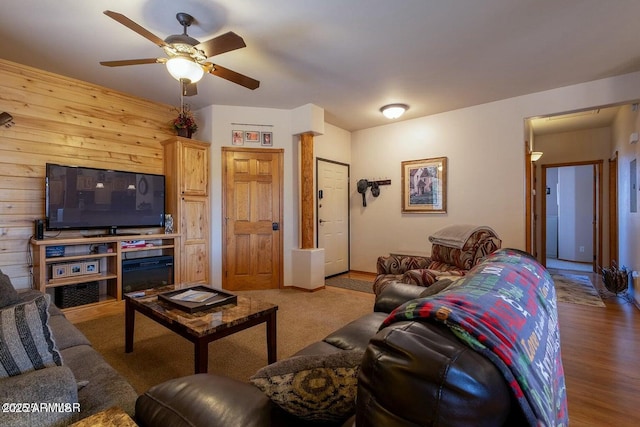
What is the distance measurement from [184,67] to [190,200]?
205 centimetres

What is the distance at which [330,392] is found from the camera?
31.2 inches

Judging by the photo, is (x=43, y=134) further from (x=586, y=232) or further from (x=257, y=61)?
(x=586, y=232)

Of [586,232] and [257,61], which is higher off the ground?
[257,61]

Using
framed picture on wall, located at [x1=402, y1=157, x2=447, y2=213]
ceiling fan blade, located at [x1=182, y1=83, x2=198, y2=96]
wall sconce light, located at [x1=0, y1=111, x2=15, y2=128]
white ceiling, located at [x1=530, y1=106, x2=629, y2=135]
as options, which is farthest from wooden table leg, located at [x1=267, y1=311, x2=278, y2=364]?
white ceiling, located at [x1=530, y1=106, x2=629, y2=135]

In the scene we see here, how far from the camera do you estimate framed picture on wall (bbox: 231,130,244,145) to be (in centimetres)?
429

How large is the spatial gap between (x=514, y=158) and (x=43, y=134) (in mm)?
5497

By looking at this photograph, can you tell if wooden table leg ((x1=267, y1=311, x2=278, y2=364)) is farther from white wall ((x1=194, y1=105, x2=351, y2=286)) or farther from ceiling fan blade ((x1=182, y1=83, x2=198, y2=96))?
white wall ((x1=194, y1=105, x2=351, y2=286))

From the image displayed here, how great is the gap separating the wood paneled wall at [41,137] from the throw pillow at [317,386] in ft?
12.2

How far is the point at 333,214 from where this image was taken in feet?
17.1

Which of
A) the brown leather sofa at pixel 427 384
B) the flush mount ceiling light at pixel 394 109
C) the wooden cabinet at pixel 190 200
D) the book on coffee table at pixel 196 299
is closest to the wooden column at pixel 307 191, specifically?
the flush mount ceiling light at pixel 394 109

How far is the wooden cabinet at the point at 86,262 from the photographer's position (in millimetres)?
2949

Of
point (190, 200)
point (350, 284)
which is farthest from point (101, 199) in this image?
point (350, 284)

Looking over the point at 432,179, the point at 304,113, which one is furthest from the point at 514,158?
the point at 304,113

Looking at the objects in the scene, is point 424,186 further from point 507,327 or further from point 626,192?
point 507,327
